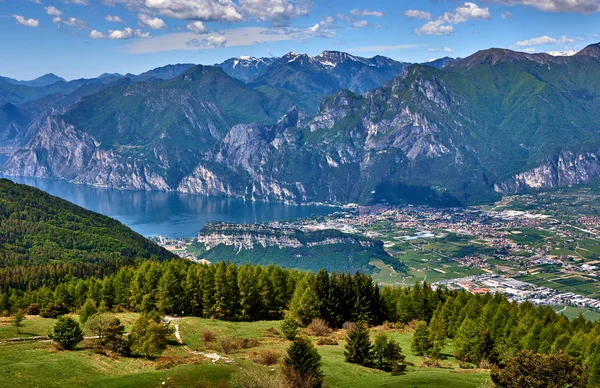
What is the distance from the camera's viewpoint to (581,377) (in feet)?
178

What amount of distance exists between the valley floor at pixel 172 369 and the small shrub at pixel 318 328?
465 inches

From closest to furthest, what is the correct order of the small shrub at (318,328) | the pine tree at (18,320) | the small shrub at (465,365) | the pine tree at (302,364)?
the pine tree at (302,364)
the pine tree at (18,320)
the small shrub at (465,365)
the small shrub at (318,328)

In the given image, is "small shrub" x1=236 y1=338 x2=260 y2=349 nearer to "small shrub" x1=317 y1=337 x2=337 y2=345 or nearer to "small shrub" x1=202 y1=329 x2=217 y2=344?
"small shrub" x1=202 y1=329 x2=217 y2=344

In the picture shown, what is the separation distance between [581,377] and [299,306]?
51052mm

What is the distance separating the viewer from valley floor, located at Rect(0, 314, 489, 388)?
55375 millimetres

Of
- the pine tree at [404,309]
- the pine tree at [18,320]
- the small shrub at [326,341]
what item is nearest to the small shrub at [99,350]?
the pine tree at [18,320]

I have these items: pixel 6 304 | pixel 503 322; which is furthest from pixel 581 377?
pixel 6 304

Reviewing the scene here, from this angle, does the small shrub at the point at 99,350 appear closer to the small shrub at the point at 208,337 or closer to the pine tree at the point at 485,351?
the small shrub at the point at 208,337

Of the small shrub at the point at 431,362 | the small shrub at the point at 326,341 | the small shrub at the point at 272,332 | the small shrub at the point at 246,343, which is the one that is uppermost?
the small shrub at the point at 246,343

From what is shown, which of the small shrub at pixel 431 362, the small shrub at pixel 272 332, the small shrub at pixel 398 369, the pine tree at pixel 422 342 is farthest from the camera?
the small shrub at pixel 272 332

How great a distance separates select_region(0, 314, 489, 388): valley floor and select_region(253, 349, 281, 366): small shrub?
28.8 inches

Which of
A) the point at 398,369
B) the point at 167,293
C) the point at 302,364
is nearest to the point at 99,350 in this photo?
the point at 302,364

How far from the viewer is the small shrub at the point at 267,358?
64875mm

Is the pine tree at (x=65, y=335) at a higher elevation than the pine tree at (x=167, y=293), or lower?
higher
